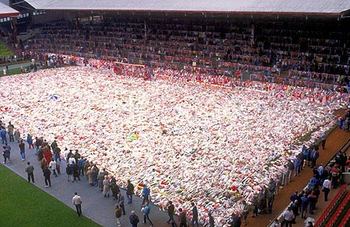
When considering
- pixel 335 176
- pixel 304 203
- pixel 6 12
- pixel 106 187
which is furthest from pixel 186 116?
pixel 6 12

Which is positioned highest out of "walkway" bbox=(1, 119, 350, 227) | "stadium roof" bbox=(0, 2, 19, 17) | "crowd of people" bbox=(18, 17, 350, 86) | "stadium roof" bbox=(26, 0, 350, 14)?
"stadium roof" bbox=(26, 0, 350, 14)

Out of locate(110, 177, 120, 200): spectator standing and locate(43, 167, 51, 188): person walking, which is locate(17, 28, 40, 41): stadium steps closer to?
locate(43, 167, 51, 188): person walking

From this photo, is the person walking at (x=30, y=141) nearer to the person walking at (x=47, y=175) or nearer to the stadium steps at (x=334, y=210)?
the person walking at (x=47, y=175)

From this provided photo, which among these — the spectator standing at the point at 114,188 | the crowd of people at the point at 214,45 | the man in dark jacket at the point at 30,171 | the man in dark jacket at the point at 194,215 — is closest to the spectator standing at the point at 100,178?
the spectator standing at the point at 114,188

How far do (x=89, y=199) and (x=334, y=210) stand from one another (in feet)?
31.7

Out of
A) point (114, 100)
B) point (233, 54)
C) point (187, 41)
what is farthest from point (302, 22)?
point (114, 100)

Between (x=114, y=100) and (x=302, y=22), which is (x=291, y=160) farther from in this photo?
(x=302, y=22)

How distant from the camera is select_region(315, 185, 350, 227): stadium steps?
15070mm

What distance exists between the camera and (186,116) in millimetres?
27703

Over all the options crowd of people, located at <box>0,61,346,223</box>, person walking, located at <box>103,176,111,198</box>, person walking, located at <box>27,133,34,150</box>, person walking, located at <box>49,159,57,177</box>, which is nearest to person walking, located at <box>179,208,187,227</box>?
crowd of people, located at <box>0,61,346,223</box>

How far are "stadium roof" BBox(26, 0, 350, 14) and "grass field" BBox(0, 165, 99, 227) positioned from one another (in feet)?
70.8

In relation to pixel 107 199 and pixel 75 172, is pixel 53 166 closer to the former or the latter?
pixel 75 172

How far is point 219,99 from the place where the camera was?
3075 centimetres

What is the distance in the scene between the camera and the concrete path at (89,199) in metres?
17.2
